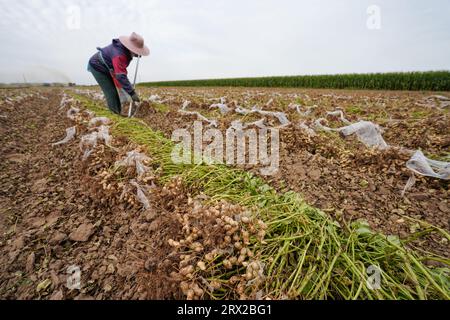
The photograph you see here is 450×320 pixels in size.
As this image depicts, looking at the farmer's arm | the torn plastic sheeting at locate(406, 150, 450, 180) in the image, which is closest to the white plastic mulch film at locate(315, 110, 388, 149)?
the torn plastic sheeting at locate(406, 150, 450, 180)

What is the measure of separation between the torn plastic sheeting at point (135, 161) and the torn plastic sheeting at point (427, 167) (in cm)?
241

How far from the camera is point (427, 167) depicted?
1.90m

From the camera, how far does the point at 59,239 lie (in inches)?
62.6

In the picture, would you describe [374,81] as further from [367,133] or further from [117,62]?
[117,62]

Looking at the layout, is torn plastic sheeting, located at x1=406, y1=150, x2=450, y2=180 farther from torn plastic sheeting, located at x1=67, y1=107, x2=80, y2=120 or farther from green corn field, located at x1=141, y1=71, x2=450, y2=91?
green corn field, located at x1=141, y1=71, x2=450, y2=91

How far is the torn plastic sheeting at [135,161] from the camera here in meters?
1.98

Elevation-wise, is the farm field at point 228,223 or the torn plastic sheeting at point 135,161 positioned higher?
the torn plastic sheeting at point 135,161

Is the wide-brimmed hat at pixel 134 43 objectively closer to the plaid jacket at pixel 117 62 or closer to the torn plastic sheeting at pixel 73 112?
the plaid jacket at pixel 117 62

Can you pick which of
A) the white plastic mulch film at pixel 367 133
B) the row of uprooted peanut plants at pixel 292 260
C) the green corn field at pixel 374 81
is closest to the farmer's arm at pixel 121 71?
the row of uprooted peanut plants at pixel 292 260

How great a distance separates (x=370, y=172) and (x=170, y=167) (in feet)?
6.43

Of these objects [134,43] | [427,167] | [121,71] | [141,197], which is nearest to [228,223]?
[141,197]

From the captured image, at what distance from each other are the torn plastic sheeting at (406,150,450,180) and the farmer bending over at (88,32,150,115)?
13.9 ft
